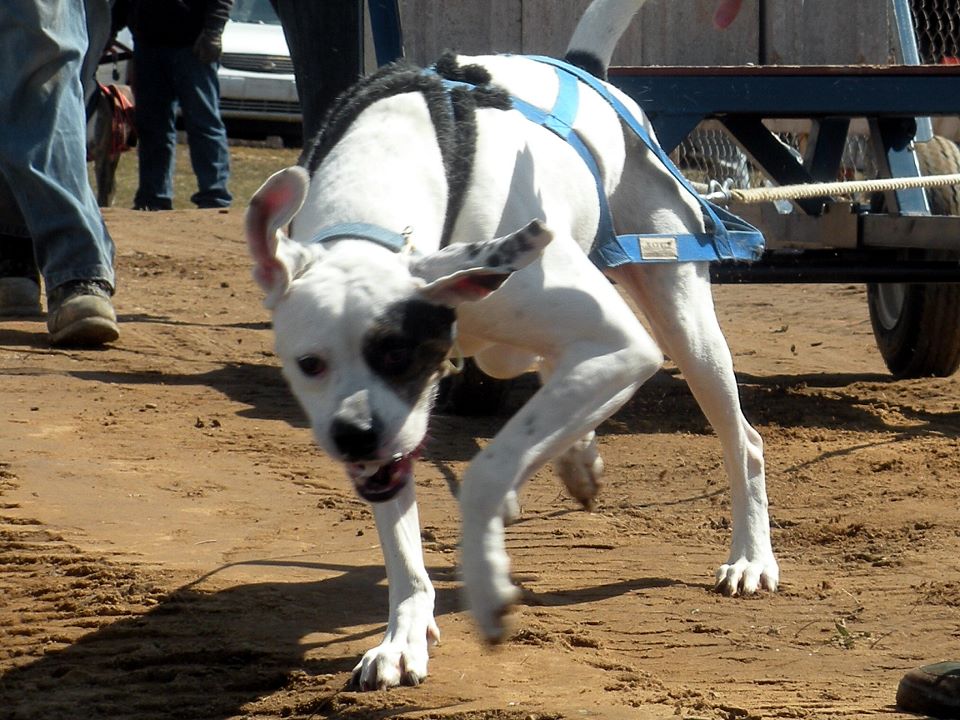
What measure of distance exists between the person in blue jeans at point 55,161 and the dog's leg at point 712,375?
287 centimetres

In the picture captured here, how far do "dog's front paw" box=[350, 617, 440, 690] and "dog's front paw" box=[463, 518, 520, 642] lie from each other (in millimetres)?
334

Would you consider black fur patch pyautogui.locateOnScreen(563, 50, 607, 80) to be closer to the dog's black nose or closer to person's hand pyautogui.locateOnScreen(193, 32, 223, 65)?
the dog's black nose

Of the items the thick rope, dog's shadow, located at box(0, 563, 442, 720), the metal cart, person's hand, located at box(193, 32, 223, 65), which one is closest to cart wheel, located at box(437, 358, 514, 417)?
the metal cart

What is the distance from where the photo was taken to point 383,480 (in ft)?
10.5

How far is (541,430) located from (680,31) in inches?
153

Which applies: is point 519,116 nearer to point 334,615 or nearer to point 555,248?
point 555,248

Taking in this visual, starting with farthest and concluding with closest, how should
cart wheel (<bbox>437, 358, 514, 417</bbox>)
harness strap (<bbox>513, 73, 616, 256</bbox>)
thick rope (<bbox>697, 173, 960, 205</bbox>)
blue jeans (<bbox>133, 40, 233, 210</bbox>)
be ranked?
blue jeans (<bbox>133, 40, 233, 210</bbox>) → cart wheel (<bbox>437, 358, 514, 417</bbox>) → thick rope (<bbox>697, 173, 960, 205</bbox>) → harness strap (<bbox>513, 73, 616, 256</bbox>)

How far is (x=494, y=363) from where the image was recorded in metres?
4.08

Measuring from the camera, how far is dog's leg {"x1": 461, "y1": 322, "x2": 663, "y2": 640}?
3037 millimetres

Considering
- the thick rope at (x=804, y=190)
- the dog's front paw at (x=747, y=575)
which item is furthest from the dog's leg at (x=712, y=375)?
the thick rope at (x=804, y=190)

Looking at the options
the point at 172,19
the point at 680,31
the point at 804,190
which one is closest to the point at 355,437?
the point at 804,190

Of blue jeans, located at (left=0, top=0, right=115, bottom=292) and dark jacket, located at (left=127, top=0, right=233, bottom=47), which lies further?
dark jacket, located at (left=127, top=0, right=233, bottom=47)

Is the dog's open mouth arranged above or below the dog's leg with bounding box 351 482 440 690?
above

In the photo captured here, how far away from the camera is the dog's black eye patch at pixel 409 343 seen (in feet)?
9.93
